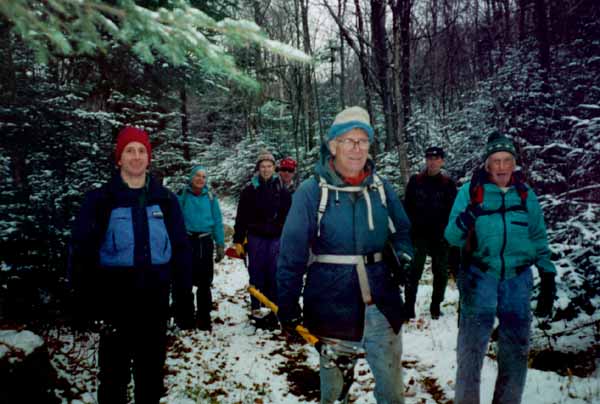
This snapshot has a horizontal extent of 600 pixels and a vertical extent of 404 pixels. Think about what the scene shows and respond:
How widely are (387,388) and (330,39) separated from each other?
28.0m

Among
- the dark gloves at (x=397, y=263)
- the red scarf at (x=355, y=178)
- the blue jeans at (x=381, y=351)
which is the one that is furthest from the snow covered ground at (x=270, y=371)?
the red scarf at (x=355, y=178)

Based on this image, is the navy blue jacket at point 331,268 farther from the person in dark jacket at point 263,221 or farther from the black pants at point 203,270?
the black pants at point 203,270

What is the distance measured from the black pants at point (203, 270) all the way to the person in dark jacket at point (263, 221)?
487 millimetres

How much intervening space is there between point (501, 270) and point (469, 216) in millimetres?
505

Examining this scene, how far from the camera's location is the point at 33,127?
5.07 m

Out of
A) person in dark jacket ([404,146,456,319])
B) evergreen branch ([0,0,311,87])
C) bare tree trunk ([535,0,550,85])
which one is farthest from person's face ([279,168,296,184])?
bare tree trunk ([535,0,550,85])

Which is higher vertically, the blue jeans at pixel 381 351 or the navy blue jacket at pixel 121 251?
the navy blue jacket at pixel 121 251

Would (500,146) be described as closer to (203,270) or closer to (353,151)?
(353,151)

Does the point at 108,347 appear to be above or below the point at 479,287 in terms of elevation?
below

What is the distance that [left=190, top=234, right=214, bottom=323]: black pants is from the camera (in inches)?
251

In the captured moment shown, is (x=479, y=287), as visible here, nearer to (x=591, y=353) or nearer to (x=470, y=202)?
(x=470, y=202)

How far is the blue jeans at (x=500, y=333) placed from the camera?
3236mm

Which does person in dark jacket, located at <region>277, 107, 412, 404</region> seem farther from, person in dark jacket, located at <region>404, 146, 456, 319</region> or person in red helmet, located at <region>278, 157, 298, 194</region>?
person in red helmet, located at <region>278, 157, 298, 194</region>

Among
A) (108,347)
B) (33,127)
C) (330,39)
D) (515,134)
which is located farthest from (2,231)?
(330,39)
